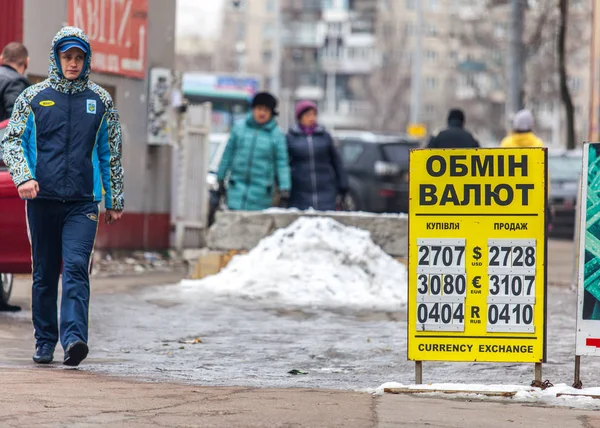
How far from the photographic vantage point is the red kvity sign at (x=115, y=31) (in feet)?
52.9

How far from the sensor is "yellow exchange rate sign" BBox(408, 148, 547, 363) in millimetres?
7449

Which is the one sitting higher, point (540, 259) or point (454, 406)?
point (540, 259)

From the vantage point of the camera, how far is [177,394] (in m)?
7.18

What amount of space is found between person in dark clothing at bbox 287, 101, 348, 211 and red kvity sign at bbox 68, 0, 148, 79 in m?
2.64

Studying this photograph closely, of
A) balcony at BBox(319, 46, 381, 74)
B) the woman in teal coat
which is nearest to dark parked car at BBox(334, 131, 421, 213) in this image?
the woman in teal coat

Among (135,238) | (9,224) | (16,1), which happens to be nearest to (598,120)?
(135,238)

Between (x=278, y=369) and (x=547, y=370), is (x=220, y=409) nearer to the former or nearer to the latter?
(x=278, y=369)

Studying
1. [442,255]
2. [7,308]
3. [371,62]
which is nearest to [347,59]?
[371,62]

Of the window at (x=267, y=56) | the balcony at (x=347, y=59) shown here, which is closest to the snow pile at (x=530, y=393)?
the balcony at (x=347, y=59)

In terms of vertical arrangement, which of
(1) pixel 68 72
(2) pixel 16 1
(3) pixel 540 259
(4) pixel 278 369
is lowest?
(4) pixel 278 369

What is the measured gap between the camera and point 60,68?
27.9 ft

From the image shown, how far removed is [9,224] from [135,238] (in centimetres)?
746

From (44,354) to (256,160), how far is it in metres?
6.52

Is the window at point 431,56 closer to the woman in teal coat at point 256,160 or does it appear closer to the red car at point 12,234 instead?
the woman in teal coat at point 256,160
